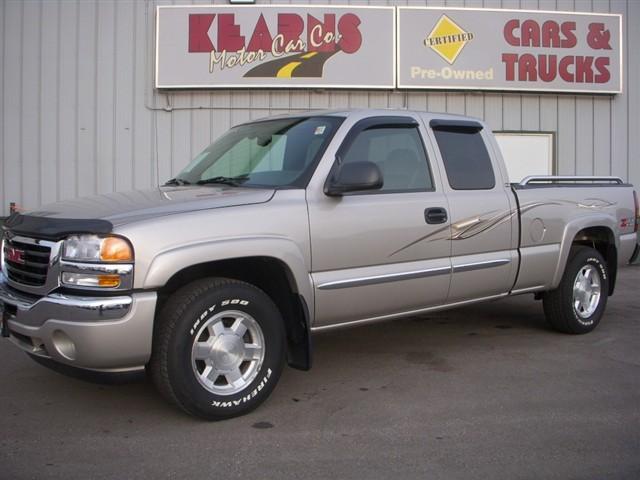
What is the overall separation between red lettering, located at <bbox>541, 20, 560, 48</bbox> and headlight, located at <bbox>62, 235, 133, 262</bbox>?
9.74 metres

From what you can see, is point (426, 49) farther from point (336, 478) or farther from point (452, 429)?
point (336, 478)

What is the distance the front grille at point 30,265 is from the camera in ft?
11.7

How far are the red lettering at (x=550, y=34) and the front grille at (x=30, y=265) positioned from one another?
9802 mm

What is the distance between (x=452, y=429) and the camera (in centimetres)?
374

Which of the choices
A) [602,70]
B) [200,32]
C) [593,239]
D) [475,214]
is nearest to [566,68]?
[602,70]

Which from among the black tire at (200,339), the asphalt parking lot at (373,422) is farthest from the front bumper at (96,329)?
the asphalt parking lot at (373,422)

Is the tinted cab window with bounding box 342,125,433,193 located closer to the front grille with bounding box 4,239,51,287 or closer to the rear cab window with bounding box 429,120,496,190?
the rear cab window with bounding box 429,120,496,190

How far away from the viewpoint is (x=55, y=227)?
3.53 m

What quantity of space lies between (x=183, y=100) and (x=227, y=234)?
24.8ft

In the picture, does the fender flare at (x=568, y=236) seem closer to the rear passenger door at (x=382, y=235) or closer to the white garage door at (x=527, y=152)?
the rear passenger door at (x=382, y=235)

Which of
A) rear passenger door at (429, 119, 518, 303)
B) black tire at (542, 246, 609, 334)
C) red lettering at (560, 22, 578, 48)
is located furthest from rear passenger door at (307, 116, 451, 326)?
red lettering at (560, 22, 578, 48)

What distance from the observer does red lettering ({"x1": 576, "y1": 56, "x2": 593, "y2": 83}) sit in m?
11.3

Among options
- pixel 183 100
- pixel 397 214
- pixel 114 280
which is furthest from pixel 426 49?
pixel 114 280

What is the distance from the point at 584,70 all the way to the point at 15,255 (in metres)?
10.3
